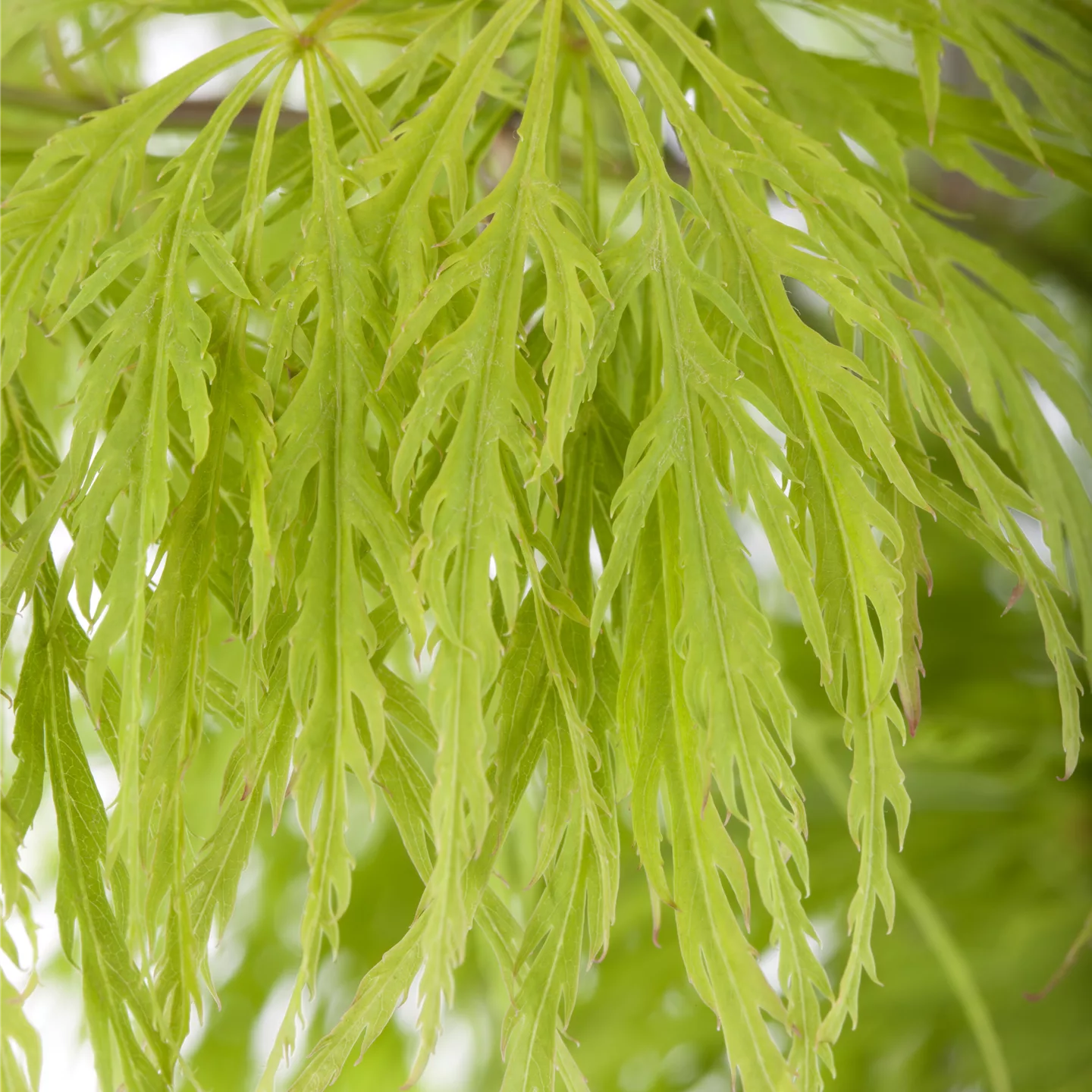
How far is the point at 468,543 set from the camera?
287 mm

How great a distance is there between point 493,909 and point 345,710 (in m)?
0.11

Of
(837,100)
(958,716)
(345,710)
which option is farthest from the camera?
(958,716)

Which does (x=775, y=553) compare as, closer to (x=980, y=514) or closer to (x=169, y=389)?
(x=980, y=514)

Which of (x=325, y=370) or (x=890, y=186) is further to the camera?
(x=890, y=186)

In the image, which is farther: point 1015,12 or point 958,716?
point 958,716

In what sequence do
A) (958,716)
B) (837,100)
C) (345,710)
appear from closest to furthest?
1. (345,710)
2. (837,100)
3. (958,716)

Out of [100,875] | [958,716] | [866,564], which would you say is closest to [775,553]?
[866,564]

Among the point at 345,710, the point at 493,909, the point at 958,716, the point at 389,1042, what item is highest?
the point at 345,710

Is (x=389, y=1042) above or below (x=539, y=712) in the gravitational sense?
below

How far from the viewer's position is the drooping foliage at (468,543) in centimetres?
29

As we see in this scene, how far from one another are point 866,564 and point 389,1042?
0.75m

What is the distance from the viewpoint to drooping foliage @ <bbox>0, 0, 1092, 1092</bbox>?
11.3 inches

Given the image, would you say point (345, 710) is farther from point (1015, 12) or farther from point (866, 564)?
point (1015, 12)

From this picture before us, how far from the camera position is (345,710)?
0.28 meters
